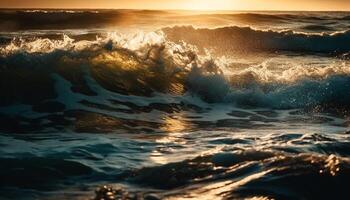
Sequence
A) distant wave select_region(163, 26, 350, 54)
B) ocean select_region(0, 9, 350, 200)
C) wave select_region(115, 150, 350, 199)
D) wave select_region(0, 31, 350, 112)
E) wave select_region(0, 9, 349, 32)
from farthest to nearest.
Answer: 1. wave select_region(0, 9, 349, 32)
2. distant wave select_region(163, 26, 350, 54)
3. wave select_region(0, 31, 350, 112)
4. ocean select_region(0, 9, 350, 200)
5. wave select_region(115, 150, 350, 199)

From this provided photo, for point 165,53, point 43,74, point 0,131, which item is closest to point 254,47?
point 165,53

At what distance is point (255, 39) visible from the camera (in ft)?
81.1

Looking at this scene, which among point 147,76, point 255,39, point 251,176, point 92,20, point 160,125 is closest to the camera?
point 251,176

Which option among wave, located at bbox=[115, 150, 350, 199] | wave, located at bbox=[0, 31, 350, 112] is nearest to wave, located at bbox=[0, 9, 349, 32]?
wave, located at bbox=[0, 31, 350, 112]

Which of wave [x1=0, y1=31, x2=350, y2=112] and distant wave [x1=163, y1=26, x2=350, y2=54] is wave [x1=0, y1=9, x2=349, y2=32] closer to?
distant wave [x1=163, y1=26, x2=350, y2=54]

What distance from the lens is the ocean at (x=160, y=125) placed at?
15.3 feet

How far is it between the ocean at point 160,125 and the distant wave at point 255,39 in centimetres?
727

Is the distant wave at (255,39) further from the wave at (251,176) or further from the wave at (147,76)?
the wave at (251,176)

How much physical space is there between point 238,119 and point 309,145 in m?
2.67

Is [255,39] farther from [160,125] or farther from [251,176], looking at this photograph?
[251,176]

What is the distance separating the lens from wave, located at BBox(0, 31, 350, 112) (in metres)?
9.93

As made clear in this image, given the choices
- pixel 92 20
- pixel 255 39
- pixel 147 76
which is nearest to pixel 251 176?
pixel 147 76

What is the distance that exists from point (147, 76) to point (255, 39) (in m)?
14.3

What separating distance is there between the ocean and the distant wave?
23.9ft
